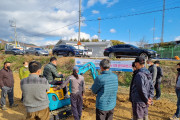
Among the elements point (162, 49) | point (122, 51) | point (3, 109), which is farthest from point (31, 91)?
point (162, 49)

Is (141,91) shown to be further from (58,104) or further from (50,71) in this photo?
(50,71)

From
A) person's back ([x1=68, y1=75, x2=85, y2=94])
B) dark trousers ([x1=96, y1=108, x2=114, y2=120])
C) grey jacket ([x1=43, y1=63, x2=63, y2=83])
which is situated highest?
grey jacket ([x1=43, y1=63, x2=63, y2=83])

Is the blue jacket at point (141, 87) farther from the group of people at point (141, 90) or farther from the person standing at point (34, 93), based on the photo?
the person standing at point (34, 93)

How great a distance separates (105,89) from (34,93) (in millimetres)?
1346

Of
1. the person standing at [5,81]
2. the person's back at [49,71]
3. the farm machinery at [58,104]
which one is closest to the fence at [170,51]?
the farm machinery at [58,104]

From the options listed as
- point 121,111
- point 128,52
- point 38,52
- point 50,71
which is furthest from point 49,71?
point 38,52

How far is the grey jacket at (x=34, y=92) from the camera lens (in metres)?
2.12

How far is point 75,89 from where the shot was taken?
10.6 feet

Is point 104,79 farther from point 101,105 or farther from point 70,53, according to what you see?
point 70,53

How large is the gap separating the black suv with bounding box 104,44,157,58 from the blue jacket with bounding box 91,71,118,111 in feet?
31.5

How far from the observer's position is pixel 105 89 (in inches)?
84.9

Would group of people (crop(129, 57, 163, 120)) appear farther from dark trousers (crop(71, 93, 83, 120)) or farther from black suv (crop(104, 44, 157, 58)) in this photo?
black suv (crop(104, 44, 157, 58))

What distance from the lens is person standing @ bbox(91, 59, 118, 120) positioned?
2145mm

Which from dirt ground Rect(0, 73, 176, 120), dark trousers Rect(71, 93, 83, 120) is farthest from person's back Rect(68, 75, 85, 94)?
dirt ground Rect(0, 73, 176, 120)
